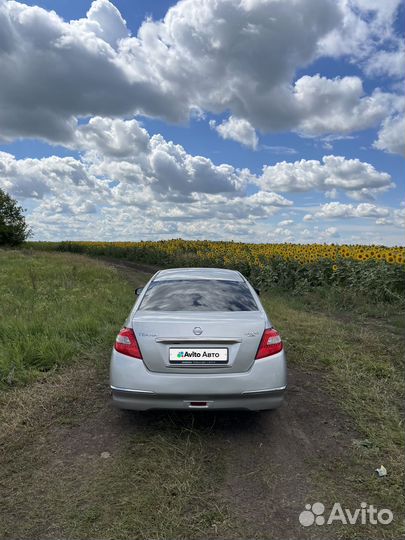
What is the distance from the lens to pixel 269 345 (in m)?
3.67

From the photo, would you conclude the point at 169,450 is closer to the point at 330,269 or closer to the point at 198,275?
the point at 198,275

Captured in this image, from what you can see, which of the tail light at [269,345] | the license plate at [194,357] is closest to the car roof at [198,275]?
the tail light at [269,345]

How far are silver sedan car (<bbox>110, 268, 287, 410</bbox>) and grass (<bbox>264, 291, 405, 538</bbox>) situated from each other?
0.87m

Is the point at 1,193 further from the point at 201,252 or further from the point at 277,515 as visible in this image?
the point at 277,515

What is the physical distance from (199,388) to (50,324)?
429 centimetres

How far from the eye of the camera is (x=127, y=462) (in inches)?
133

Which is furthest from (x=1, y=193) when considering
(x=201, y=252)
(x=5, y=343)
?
(x=5, y=343)

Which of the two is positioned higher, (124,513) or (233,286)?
(233,286)

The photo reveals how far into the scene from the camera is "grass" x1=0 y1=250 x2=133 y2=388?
215 inches

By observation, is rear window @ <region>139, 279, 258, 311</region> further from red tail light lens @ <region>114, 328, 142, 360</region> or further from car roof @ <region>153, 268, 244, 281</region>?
red tail light lens @ <region>114, 328, 142, 360</region>

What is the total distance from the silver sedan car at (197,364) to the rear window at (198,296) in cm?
32

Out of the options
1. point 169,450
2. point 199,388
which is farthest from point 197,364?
point 169,450

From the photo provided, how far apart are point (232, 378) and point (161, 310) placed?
1.00m

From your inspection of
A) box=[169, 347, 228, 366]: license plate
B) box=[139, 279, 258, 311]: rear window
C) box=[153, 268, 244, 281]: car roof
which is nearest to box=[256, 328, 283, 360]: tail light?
box=[169, 347, 228, 366]: license plate
